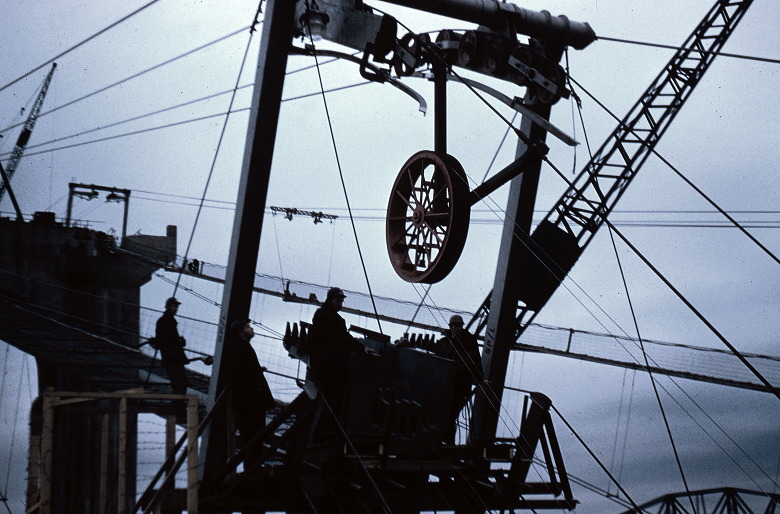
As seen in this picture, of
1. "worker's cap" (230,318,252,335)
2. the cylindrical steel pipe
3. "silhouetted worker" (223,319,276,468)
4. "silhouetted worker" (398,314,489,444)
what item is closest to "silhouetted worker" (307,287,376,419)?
"silhouetted worker" (223,319,276,468)

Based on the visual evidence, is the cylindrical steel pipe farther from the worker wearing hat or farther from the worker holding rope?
the worker wearing hat

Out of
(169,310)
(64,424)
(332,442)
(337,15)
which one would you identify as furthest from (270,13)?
(64,424)

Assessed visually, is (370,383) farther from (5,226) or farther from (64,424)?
(5,226)

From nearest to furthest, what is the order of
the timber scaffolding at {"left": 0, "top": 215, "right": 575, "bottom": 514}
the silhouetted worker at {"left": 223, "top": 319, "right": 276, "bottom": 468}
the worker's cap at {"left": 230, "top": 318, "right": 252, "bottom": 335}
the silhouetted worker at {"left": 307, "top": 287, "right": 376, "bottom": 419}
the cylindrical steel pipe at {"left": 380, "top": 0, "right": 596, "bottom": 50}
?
the timber scaffolding at {"left": 0, "top": 215, "right": 575, "bottom": 514}, the silhouetted worker at {"left": 307, "top": 287, "right": 376, "bottom": 419}, the silhouetted worker at {"left": 223, "top": 319, "right": 276, "bottom": 468}, the worker's cap at {"left": 230, "top": 318, "right": 252, "bottom": 335}, the cylindrical steel pipe at {"left": 380, "top": 0, "right": 596, "bottom": 50}

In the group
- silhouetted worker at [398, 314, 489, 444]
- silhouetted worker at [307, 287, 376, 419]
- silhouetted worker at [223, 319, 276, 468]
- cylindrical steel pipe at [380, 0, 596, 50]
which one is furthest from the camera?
cylindrical steel pipe at [380, 0, 596, 50]

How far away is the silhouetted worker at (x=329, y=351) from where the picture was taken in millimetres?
7598

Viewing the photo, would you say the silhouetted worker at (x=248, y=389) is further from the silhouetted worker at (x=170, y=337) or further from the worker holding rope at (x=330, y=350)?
the silhouetted worker at (x=170, y=337)

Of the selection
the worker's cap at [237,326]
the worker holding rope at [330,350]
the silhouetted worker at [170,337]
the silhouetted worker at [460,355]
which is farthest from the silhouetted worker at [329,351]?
the silhouetted worker at [170,337]

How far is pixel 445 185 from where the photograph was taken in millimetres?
7988

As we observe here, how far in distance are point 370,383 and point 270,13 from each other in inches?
181

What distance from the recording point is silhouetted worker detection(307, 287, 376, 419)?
7.60 m

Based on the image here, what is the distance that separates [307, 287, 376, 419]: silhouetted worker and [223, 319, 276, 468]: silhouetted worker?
2.49 ft

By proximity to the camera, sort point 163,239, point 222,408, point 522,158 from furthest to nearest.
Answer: point 163,239 < point 522,158 < point 222,408

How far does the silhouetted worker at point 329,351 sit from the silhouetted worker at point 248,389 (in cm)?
76
